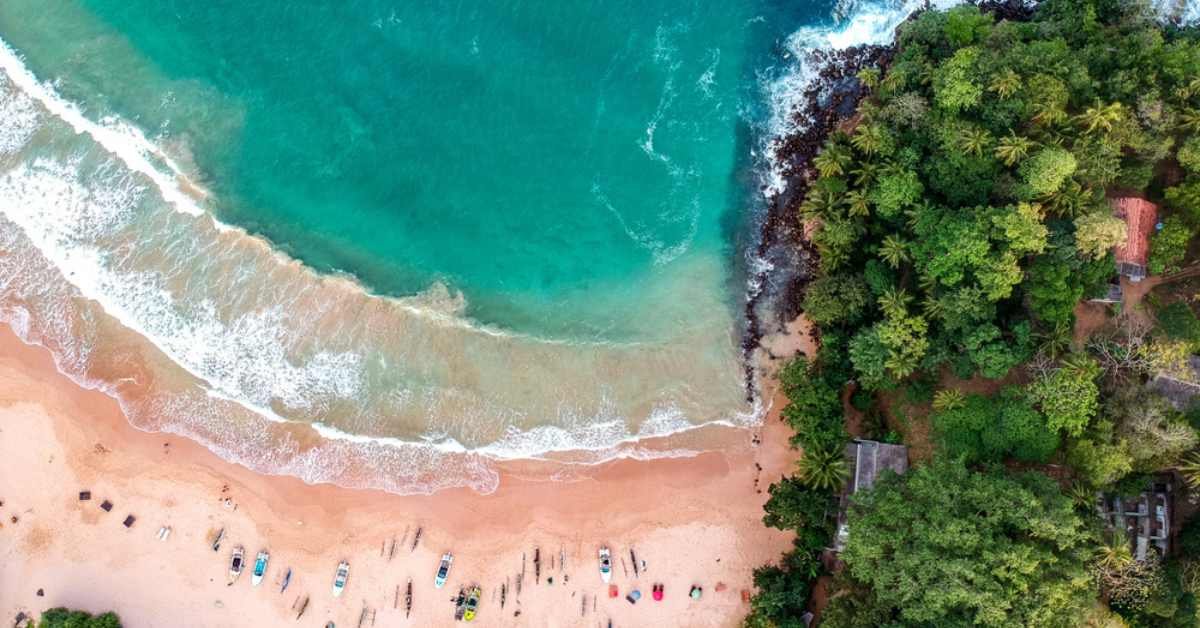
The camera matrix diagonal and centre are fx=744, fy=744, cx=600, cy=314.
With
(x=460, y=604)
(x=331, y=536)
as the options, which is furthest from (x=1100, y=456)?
(x=331, y=536)

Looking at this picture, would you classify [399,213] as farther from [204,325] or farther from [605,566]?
[605,566]

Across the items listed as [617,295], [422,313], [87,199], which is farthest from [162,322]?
[617,295]

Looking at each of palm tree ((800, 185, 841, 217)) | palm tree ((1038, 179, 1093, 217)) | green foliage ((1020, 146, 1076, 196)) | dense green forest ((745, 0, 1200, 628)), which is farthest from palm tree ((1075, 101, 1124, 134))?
palm tree ((800, 185, 841, 217))

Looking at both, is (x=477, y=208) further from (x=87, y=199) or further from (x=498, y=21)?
(x=87, y=199)

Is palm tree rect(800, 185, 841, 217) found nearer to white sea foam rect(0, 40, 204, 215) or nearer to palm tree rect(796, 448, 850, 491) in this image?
palm tree rect(796, 448, 850, 491)

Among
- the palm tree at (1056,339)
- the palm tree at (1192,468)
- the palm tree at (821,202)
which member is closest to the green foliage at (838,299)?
the palm tree at (821,202)

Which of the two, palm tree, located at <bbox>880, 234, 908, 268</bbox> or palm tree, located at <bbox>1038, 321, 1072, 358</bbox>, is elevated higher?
palm tree, located at <bbox>880, 234, 908, 268</bbox>
